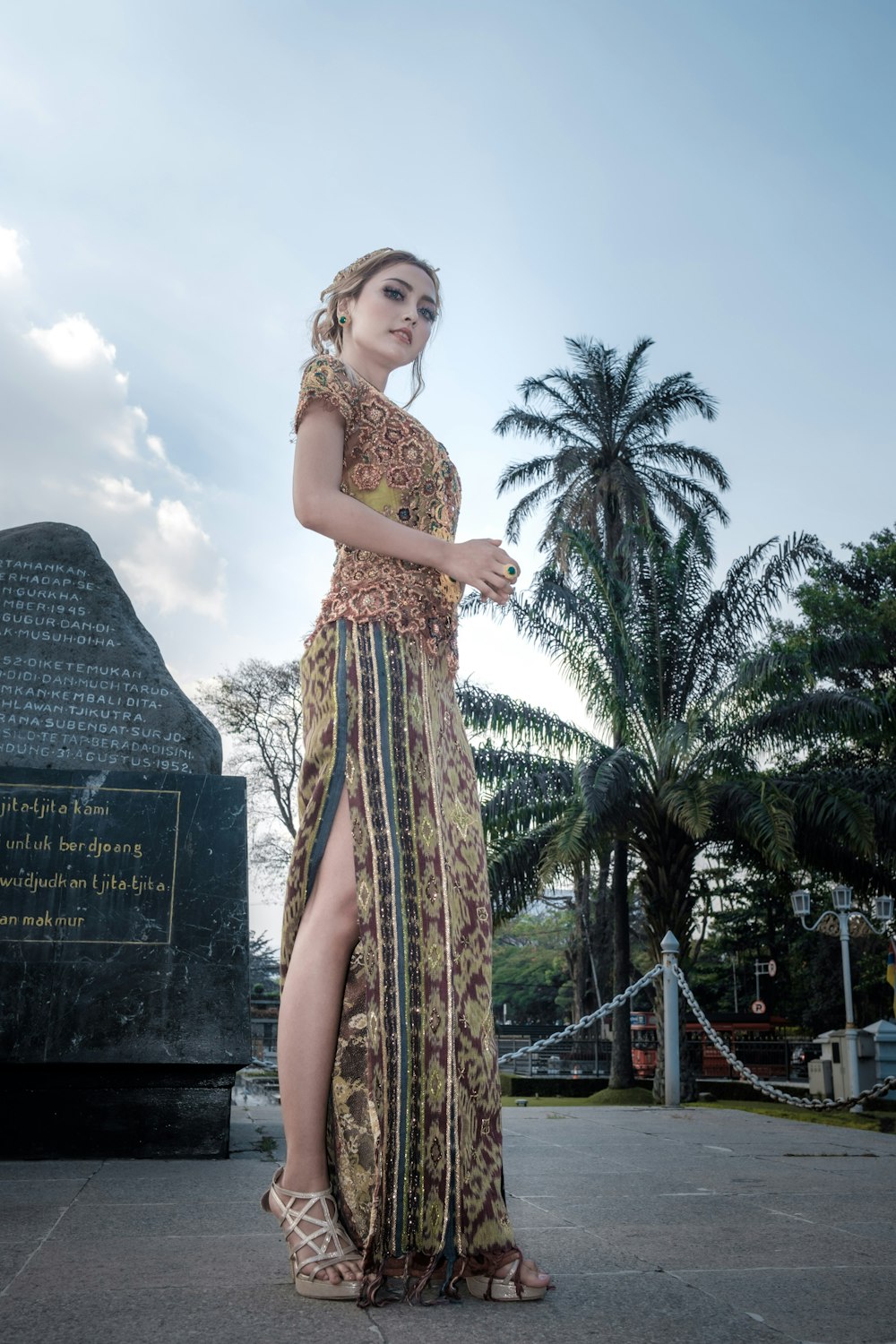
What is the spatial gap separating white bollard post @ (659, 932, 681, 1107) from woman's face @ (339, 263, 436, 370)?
21.8ft

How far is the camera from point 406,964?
1.93m

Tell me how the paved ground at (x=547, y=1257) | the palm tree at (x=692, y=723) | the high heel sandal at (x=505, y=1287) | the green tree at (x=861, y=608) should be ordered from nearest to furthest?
the paved ground at (x=547, y=1257) < the high heel sandal at (x=505, y=1287) < the palm tree at (x=692, y=723) < the green tree at (x=861, y=608)

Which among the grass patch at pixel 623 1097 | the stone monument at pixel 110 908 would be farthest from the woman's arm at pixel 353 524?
the grass patch at pixel 623 1097

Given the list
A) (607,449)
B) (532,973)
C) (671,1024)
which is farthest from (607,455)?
(532,973)

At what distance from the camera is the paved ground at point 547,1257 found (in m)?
1.54

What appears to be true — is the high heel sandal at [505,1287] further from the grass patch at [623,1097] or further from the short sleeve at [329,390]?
the grass patch at [623,1097]

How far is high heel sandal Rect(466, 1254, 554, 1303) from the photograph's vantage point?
5.71 feet

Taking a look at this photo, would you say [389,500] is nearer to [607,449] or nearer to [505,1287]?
[505,1287]

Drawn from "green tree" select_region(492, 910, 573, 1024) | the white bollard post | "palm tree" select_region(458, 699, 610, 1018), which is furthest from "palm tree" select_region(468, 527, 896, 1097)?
"green tree" select_region(492, 910, 573, 1024)

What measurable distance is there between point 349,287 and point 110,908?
2.44m

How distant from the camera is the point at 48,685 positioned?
4.41 metres

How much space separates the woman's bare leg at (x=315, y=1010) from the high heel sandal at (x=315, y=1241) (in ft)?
0.05

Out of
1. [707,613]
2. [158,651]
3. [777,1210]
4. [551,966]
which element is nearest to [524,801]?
[707,613]

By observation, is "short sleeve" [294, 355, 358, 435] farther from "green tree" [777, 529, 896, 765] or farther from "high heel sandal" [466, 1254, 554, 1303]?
"green tree" [777, 529, 896, 765]
